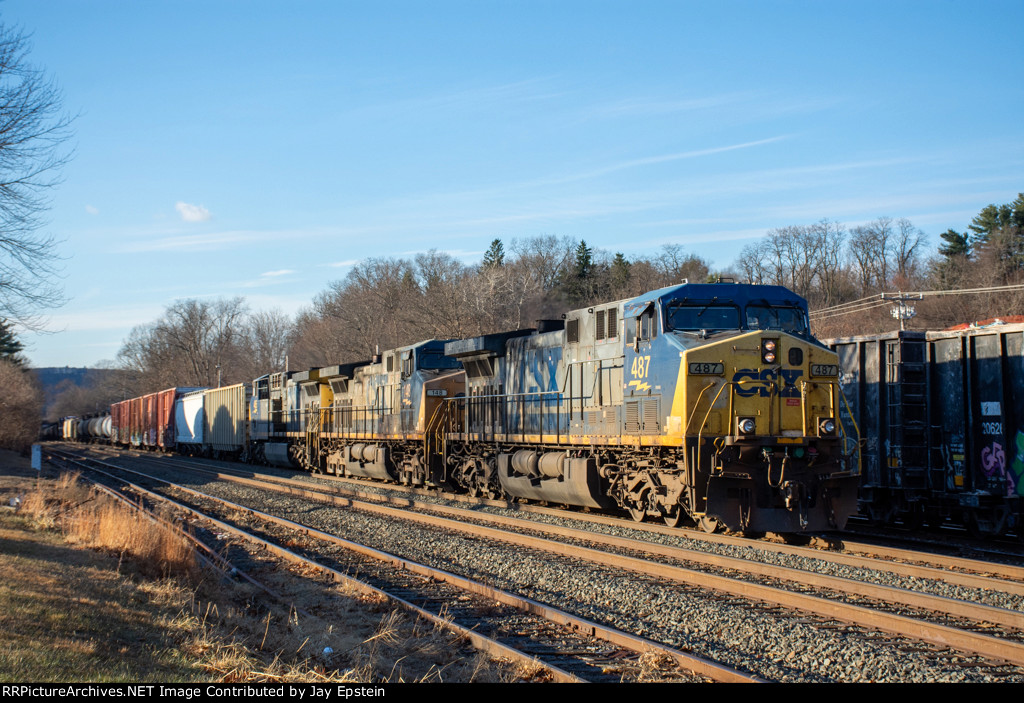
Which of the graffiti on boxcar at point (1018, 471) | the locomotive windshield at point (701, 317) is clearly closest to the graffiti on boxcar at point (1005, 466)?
the graffiti on boxcar at point (1018, 471)

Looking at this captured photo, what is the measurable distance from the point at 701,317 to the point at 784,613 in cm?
585

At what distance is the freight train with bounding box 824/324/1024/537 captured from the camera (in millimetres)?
12531

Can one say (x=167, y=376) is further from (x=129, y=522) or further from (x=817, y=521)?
(x=817, y=521)

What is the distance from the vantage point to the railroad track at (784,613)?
670cm

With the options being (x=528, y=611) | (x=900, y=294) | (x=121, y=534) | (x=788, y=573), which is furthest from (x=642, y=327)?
(x=900, y=294)

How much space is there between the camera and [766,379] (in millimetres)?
12234

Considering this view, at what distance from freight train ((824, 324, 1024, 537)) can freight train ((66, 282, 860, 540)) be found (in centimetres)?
80

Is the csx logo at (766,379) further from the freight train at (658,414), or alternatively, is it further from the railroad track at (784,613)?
the railroad track at (784,613)

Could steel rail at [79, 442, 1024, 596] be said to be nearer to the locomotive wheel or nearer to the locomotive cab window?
the locomotive wheel

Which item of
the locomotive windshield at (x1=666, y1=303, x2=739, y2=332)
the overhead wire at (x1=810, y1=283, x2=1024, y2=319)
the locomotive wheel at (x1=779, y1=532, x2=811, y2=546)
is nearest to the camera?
the locomotive wheel at (x1=779, y1=532, x2=811, y2=546)

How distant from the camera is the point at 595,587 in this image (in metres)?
9.59

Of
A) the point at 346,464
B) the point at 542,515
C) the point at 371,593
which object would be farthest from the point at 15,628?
the point at 346,464

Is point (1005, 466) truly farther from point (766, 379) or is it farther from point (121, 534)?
point (121, 534)

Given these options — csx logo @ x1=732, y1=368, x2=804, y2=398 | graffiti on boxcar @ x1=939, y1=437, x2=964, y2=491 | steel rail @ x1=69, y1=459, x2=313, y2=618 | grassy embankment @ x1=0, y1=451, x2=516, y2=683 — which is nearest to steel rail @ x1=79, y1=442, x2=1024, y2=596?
graffiti on boxcar @ x1=939, y1=437, x2=964, y2=491
